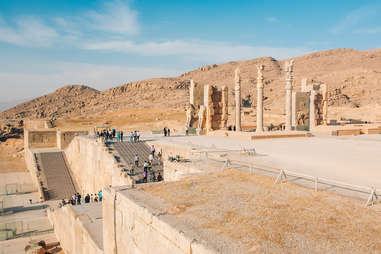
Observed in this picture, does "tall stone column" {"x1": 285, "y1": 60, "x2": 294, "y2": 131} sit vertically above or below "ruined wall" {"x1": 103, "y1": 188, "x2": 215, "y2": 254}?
above

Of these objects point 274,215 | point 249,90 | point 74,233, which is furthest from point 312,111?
point 249,90

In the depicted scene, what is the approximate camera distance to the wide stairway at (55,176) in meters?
19.1

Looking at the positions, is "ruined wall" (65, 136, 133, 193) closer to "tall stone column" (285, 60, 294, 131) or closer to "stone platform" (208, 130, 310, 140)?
"stone platform" (208, 130, 310, 140)

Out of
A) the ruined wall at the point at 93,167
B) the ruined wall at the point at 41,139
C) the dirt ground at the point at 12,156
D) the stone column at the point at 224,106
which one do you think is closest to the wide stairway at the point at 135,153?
the ruined wall at the point at 93,167

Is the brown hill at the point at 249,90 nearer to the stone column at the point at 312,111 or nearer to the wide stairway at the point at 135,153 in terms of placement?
the stone column at the point at 312,111

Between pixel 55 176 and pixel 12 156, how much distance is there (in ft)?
45.6

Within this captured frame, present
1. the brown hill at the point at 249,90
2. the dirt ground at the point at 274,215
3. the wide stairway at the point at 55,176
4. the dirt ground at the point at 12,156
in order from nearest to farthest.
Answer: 1. the dirt ground at the point at 274,215
2. the wide stairway at the point at 55,176
3. the dirt ground at the point at 12,156
4. the brown hill at the point at 249,90

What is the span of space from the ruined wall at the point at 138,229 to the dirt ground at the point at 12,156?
25002 mm

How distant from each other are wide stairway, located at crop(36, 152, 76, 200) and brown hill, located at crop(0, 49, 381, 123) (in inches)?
1083

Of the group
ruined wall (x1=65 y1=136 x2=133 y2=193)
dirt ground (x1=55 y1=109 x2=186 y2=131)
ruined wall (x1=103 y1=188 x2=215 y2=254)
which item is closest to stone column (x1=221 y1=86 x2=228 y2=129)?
ruined wall (x1=65 y1=136 x2=133 y2=193)

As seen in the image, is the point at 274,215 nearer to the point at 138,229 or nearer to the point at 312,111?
the point at 138,229

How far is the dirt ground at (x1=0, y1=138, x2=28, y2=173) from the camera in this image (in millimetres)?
27625

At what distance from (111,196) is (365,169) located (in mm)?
7026

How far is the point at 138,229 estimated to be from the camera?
4906 millimetres
